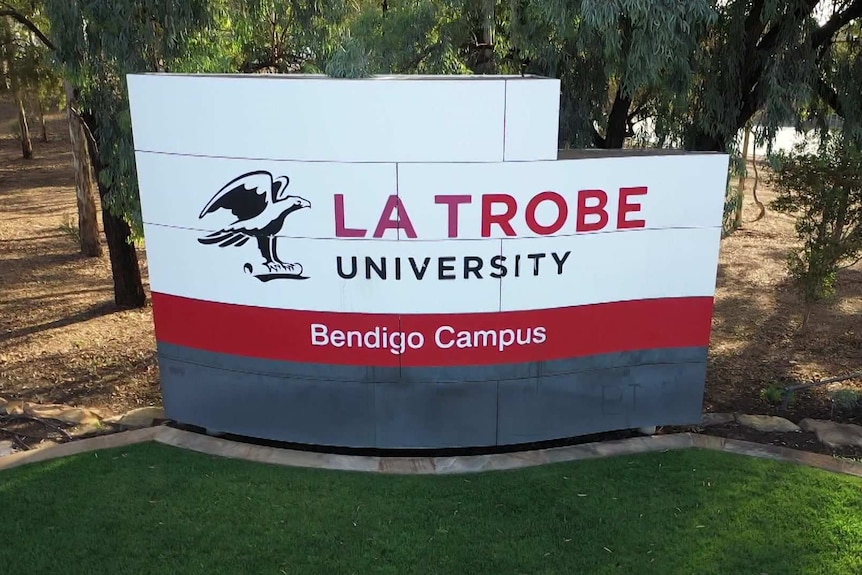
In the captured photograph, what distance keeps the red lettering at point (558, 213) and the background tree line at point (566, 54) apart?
1.61 metres

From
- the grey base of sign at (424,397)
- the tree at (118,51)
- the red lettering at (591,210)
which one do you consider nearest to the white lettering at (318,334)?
the grey base of sign at (424,397)

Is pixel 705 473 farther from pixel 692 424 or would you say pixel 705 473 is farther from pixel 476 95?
pixel 476 95

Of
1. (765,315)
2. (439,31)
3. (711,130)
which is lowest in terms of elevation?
(765,315)

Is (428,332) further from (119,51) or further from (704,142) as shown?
(119,51)

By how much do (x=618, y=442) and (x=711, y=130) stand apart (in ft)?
12.0

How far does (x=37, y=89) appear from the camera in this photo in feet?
56.4

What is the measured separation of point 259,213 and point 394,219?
99cm

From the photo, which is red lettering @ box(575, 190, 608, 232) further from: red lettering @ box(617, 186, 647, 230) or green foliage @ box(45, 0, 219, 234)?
green foliage @ box(45, 0, 219, 234)

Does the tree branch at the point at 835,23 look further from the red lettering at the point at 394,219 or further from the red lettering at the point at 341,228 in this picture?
the red lettering at the point at 341,228

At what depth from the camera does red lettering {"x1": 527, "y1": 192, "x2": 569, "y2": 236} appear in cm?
556

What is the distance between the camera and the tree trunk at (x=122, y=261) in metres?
10.4

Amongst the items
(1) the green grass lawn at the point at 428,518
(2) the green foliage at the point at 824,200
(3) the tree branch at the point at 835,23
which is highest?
(3) the tree branch at the point at 835,23

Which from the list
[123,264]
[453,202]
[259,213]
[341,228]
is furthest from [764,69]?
[123,264]

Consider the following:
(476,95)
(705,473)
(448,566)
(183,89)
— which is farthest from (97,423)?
(705,473)
